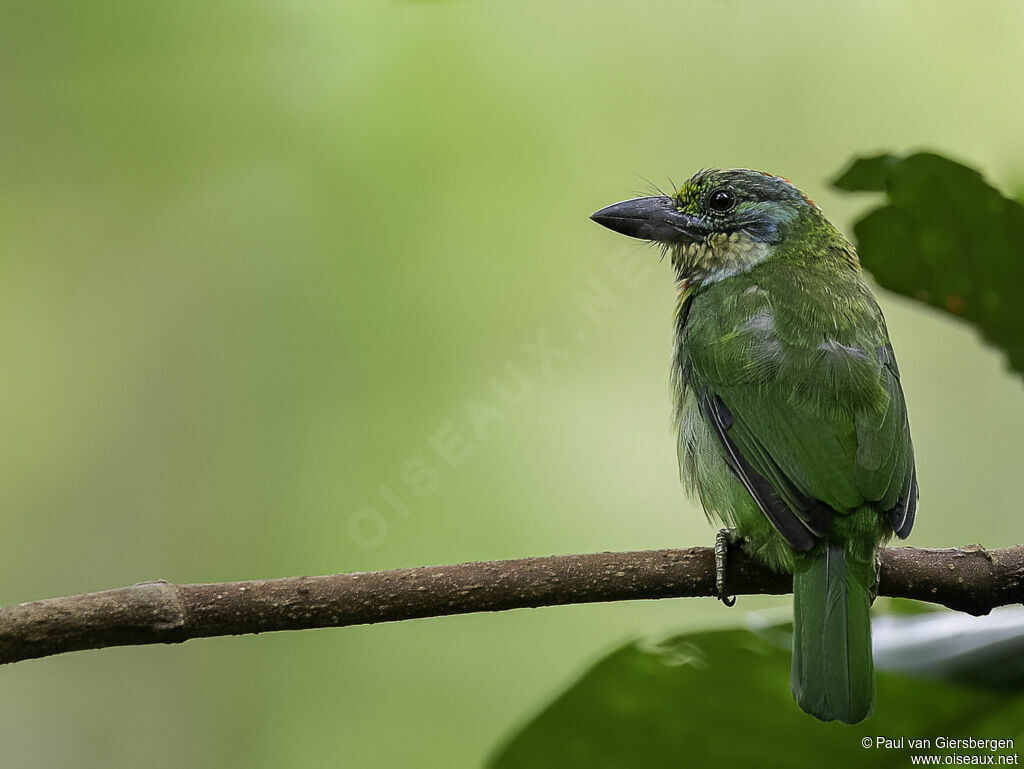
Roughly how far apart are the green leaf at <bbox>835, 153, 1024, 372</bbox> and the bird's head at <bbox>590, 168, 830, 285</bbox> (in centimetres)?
81

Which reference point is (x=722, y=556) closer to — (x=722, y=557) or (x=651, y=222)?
(x=722, y=557)

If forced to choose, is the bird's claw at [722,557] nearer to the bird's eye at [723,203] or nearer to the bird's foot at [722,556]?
the bird's foot at [722,556]

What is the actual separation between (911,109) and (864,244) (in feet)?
11.4

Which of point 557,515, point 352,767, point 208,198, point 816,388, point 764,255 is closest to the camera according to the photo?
point 816,388

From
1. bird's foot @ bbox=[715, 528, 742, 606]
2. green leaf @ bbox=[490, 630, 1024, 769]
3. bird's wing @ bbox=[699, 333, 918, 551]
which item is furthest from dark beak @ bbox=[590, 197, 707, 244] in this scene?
green leaf @ bbox=[490, 630, 1024, 769]

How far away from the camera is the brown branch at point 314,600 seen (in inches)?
69.7

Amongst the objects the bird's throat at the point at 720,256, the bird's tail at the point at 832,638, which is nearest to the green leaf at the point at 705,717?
the bird's tail at the point at 832,638

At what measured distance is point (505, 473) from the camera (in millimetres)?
5727

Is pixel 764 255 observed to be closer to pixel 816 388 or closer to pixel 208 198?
pixel 816 388

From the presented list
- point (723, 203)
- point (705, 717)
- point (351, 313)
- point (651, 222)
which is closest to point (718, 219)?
point (723, 203)

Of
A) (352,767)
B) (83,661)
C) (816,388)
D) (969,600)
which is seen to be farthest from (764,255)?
(83,661)

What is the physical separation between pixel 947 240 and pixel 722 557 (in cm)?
82

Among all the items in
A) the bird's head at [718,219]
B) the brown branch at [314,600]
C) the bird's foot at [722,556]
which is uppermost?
the bird's head at [718,219]

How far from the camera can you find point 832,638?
2230 mm
